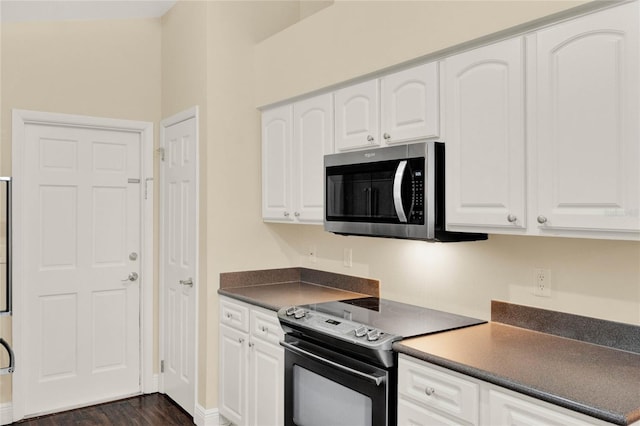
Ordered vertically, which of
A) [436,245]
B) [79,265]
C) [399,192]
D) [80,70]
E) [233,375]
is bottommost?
[233,375]

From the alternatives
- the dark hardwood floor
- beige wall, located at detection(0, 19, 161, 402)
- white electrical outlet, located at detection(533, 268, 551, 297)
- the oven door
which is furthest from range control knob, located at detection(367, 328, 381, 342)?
beige wall, located at detection(0, 19, 161, 402)

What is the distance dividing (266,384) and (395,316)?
34.7 inches

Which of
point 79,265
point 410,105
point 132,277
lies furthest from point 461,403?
point 79,265

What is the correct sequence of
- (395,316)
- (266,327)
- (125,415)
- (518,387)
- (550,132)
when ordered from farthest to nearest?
(125,415) → (266,327) → (395,316) → (550,132) → (518,387)

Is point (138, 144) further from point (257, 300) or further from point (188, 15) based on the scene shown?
point (257, 300)

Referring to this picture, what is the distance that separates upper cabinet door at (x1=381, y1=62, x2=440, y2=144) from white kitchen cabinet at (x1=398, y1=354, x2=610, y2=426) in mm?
1017

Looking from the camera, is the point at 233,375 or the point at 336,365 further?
the point at 233,375

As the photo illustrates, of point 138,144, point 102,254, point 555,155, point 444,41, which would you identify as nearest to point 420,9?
point 444,41

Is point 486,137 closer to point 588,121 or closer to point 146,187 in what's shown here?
point 588,121

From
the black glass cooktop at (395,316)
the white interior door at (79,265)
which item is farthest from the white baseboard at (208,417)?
the black glass cooktop at (395,316)

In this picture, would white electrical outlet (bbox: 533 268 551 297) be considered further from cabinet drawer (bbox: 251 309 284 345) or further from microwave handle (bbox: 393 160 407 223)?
cabinet drawer (bbox: 251 309 284 345)

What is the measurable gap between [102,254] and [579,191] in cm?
331

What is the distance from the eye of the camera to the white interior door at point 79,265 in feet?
11.8

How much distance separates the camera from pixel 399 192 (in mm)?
2332
